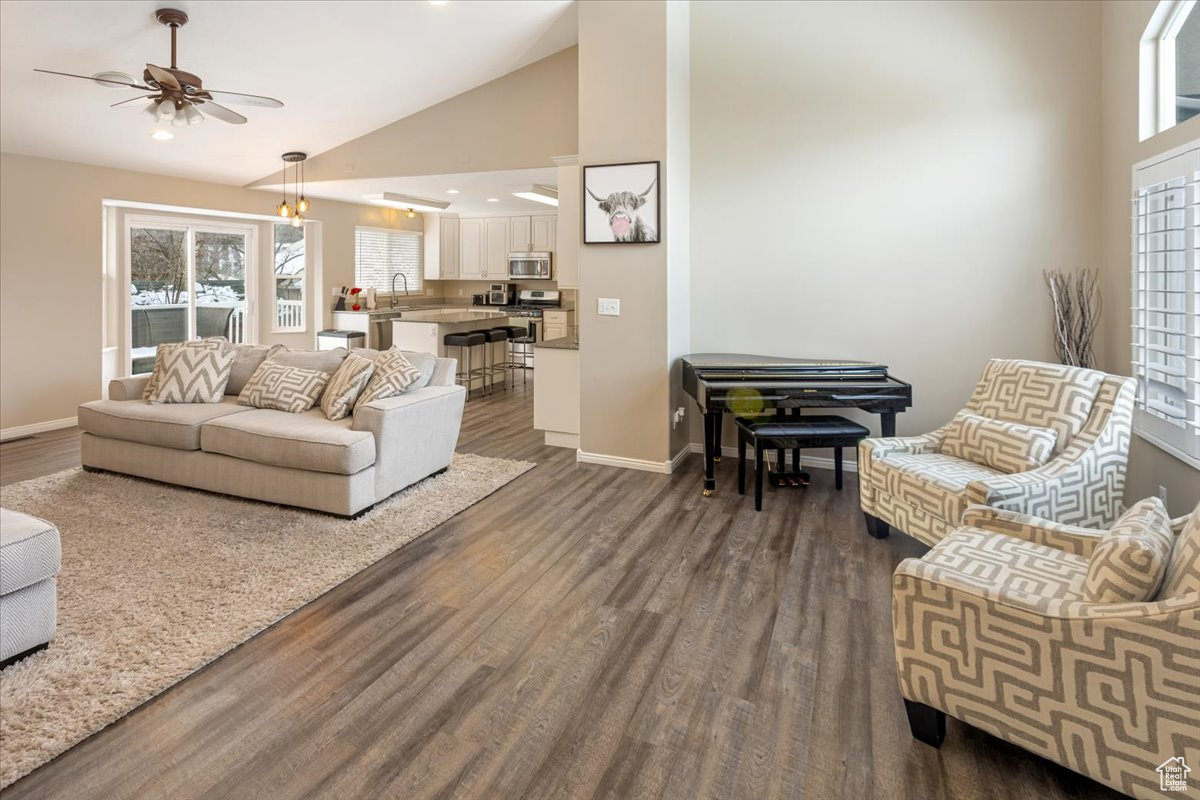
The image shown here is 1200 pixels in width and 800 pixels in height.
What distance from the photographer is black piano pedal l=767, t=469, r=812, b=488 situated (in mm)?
4191

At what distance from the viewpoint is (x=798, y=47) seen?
4.47m

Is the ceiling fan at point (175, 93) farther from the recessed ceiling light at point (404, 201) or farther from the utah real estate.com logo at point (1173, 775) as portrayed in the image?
the utah real estate.com logo at point (1173, 775)

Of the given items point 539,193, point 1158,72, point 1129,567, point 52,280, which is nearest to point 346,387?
point 52,280

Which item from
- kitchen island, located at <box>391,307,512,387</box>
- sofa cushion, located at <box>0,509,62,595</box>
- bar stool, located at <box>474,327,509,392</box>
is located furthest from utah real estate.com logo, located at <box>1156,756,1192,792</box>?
bar stool, located at <box>474,327,509,392</box>

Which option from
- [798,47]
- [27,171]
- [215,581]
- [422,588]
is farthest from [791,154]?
[27,171]

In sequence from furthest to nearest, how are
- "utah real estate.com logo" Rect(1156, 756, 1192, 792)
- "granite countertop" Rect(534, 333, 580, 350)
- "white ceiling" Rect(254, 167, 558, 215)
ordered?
"white ceiling" Rect(254, 167, 558, 215)
"granite countertop" Rect(534, 333, 580, 350)
"utah real estate.com logo" Rect(1156, 756, 1192, 792)

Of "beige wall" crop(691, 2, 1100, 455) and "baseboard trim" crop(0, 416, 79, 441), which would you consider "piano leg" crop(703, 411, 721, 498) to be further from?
"baseboard trim" crop(0, 416, 79, 441)

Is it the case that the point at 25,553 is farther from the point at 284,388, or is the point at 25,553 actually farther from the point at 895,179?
the point at 895,179

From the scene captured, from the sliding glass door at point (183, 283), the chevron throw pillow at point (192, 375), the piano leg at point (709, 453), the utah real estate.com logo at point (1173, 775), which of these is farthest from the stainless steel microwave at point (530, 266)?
the utah real estate.com logo at point (1173, 775)

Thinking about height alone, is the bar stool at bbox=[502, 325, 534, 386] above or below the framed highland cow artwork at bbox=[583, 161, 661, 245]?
below

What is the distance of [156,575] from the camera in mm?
2834

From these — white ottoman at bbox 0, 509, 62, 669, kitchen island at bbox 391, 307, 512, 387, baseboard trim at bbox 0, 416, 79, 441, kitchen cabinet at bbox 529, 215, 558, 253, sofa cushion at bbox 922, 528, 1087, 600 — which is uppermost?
kitchen cabinet at bbox 529, 215, 558, 253

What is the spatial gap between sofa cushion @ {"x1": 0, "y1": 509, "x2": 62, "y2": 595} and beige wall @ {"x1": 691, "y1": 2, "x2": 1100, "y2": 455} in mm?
3963

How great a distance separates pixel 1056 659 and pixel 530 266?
8243 mm
